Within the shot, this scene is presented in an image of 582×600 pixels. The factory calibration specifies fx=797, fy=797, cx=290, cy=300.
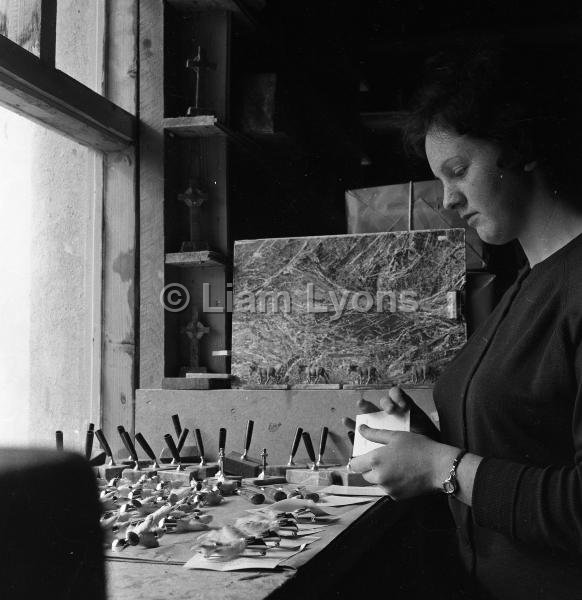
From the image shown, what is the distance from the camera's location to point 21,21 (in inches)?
80.6

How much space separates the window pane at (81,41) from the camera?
2.61 metres

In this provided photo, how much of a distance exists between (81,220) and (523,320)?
5.63ft

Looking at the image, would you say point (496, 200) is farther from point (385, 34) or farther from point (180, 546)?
point (385, 34)

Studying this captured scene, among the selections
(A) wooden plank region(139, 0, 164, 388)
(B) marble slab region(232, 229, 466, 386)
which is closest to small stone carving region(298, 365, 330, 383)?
(B) marble slab region(232, 229, 466, 386)

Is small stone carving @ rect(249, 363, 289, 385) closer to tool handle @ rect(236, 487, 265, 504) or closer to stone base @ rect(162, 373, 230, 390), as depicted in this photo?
stone base @ rect(162, 373, 230, 390)

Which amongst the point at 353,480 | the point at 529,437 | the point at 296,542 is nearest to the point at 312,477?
the point at 353,480

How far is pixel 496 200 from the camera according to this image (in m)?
1.30

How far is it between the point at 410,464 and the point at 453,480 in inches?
3.2

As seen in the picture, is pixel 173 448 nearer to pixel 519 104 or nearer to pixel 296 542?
pixel 296 542

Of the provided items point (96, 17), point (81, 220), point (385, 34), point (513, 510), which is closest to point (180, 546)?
point (513, 510)

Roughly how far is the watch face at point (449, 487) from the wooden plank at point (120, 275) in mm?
1510

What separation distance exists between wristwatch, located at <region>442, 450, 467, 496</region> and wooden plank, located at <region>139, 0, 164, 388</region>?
1.44 metres

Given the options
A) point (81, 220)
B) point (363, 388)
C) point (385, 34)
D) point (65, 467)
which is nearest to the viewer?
point (65, 467)

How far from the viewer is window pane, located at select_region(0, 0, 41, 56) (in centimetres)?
204
